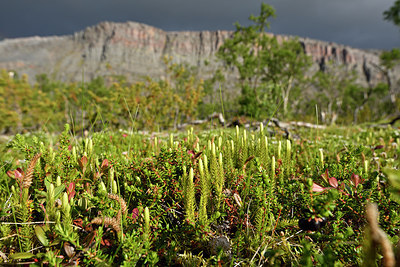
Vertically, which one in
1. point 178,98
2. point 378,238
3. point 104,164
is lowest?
point 104,164

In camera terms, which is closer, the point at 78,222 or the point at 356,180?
the point at 78,222

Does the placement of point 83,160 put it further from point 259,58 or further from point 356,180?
point 259,58

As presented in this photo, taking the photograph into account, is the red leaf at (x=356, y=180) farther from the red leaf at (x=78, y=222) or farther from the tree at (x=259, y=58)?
the tree at (x=259, y=58)

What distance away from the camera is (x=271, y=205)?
4.70ft

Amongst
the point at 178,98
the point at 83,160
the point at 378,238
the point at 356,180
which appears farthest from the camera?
the point at 178,98

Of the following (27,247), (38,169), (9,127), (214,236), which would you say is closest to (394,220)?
(214,236)

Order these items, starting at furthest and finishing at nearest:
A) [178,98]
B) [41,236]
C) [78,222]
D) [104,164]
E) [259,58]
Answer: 1. [259,58]
2. [178,98]
3. [104,164]
4. [78,222]
5. [41,236]

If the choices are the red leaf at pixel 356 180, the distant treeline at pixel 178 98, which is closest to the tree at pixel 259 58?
the distant treeline at pixel 178 98

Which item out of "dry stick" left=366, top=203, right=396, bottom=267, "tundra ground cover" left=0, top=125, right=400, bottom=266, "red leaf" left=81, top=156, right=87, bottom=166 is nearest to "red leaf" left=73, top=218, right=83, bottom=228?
"tundra ground cover" left=0, top=125, right=400, bottom=266

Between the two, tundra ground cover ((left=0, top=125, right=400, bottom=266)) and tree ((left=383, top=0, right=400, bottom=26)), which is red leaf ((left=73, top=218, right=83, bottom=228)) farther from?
tree ((left=383, top=0, right=400, bottom=26))

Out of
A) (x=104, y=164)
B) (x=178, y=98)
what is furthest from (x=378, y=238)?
(x=178, y=98)

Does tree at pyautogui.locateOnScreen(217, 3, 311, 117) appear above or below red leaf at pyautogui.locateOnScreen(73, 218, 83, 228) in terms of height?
above

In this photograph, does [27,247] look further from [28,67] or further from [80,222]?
[28,67]

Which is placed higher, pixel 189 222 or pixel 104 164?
pixel 104 164
